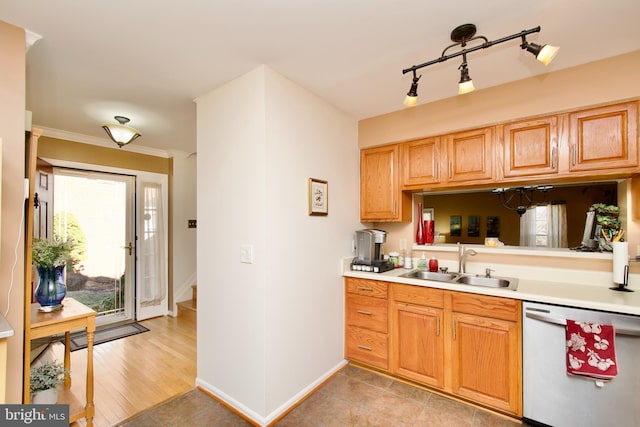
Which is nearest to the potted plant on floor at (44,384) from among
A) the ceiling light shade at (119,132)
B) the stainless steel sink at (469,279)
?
the ceiling light shade at (119,132)

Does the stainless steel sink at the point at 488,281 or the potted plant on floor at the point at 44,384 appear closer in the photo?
the potted plant on floor at the point at 44,384

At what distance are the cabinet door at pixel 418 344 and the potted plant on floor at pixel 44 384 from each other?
237 centimetres

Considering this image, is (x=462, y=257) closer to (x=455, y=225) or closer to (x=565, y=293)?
(x=455, y=225)

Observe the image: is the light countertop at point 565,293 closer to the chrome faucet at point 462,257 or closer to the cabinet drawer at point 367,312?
the cabinet drawer at point 367,312

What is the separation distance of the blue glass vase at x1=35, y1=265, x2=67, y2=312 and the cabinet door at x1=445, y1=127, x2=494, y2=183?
9.93ft

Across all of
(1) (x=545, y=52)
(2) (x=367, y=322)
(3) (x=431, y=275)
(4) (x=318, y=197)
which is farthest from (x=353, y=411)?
(1) (x=545, y=52)

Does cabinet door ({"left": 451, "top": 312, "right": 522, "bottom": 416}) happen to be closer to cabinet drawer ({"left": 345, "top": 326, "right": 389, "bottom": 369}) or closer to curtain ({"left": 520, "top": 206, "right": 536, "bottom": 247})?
cabinet drawer ({"left": 345, "top": 326, "right": 389, "bottom": 369})

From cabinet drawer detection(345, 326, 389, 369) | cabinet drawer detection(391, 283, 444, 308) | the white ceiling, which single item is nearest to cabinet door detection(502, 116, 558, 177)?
the white ceiling

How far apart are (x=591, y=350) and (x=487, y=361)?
600 mm

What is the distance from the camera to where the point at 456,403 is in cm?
220

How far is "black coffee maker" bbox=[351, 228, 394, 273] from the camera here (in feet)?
9.02

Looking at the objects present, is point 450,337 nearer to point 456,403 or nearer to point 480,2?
point 456,403

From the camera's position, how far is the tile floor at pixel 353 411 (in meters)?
2.00

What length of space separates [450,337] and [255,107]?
2.21 metres
